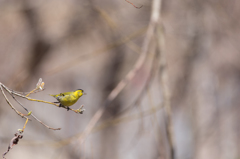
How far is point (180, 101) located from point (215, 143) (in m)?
0.93

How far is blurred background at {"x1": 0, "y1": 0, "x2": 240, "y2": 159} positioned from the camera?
10.8 feet

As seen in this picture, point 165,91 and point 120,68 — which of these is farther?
point 120,68

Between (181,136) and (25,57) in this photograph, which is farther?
(181,136)

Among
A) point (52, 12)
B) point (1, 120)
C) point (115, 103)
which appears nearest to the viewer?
point (1, 120)

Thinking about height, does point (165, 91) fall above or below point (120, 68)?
below

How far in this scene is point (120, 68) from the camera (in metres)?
3.93

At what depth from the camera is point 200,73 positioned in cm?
367

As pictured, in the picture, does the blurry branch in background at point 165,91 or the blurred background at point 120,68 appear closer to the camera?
the blurry branch in background at point 165,91

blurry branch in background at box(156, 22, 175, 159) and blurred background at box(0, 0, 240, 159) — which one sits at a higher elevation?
blurred background at box(0, 0, 240, 159)

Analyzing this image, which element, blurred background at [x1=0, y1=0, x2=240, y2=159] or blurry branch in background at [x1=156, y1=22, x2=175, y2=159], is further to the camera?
blurred background at [x1=0, y1=0, x2=240, y2=159]

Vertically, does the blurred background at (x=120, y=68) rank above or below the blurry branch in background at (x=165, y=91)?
above

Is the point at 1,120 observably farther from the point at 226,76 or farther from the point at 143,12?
the point at 226,76

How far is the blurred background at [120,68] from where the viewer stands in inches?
130

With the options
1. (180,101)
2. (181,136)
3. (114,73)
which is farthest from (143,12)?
(181,136)
